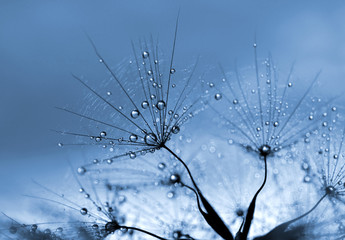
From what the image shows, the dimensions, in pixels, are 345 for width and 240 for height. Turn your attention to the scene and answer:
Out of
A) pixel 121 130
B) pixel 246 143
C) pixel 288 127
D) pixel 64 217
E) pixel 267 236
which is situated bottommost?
pixel 64 217

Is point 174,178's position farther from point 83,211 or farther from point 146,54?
point 146,54

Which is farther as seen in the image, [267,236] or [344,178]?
[344,178]

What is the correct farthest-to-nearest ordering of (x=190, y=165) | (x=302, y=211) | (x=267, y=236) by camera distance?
(x=190, y=165) < (x=302, y=211) < (x=267, y=236)

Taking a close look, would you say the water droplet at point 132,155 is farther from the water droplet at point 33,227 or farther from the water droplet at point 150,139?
the water droplet at point 33,227

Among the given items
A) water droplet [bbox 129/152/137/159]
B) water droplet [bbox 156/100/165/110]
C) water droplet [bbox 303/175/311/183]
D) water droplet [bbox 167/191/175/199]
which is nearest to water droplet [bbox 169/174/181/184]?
water droplet [bbox 167/191/175/199]

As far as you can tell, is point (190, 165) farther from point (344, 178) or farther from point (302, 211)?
point (344, 178)

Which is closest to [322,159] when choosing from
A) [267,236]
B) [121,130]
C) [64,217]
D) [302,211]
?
[302,211]

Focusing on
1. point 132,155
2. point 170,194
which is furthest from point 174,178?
point 132,155

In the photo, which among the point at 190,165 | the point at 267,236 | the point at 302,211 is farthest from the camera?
the point at 190,165

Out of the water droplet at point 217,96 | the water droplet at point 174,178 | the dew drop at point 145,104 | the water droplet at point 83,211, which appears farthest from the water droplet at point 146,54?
the water droplet at point 83,211
